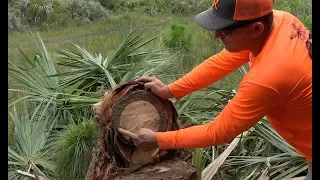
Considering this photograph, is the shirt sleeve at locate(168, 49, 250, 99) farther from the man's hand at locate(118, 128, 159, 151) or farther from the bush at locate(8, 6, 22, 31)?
the bush at locate(8, 6, 22, 31)

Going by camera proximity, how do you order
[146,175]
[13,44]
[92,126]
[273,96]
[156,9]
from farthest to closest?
[156,9], [13,44], [92,126], [146,175], [273,96]

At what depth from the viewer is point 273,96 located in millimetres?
2213

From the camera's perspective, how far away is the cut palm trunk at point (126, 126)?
299 centimetres

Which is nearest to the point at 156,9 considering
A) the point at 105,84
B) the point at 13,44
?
the point at 13,44

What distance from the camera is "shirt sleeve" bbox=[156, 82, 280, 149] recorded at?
2205mm

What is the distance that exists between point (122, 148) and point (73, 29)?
4891 mm

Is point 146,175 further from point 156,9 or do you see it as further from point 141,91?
point 156,9

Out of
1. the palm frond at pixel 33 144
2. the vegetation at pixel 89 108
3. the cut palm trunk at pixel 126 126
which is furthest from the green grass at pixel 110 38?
the cut palm trunk at pixel 126 126

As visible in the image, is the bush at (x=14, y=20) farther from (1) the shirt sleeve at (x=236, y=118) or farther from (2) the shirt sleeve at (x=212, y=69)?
(1) the shirt sleeve at (x=236, y=118)

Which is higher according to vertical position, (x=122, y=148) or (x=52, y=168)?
(x=122, y=148)

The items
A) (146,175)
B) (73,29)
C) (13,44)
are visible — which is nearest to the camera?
(146,175)

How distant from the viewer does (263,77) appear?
2172 mm

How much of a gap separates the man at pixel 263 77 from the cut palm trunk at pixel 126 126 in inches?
19.5

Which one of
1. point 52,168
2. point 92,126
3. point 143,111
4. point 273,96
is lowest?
point 52,168
